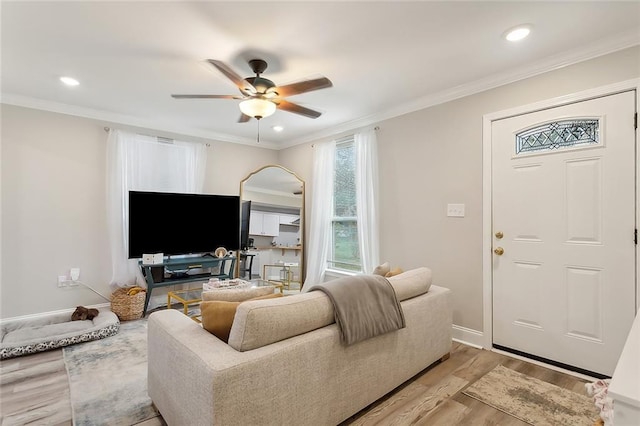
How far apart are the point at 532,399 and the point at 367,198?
2512 mm

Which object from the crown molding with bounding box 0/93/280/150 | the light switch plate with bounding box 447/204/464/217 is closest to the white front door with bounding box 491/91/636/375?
the light switch plate with bounding box 447/204/464/217

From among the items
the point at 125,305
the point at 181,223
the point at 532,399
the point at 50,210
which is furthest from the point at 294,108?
the point at 50,210

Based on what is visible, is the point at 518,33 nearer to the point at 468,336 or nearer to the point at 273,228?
the point at 468,336

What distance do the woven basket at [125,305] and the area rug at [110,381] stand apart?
0.47m

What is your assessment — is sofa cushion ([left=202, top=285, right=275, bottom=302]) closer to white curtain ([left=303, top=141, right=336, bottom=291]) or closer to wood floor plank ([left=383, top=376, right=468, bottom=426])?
wood floor plank ([left=383, top=376, right=468, bottom=426])

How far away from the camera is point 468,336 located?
302 centimetres

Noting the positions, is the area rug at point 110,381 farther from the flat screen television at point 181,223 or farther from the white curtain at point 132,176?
the flat screen television at point 181,223

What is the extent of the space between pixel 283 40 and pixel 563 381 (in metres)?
3.33

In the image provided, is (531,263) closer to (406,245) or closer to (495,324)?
(495,324)

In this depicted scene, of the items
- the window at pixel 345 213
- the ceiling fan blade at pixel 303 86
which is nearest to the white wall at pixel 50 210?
the ceiling fan blade at pixel 303 86

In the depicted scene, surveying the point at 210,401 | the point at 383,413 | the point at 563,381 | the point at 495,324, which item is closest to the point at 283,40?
the point at 210,401

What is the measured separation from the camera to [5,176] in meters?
3.37

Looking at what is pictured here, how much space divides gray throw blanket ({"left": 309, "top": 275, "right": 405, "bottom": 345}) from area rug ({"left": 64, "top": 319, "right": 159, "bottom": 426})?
1.34 metres

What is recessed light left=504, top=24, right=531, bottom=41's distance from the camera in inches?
83.9
